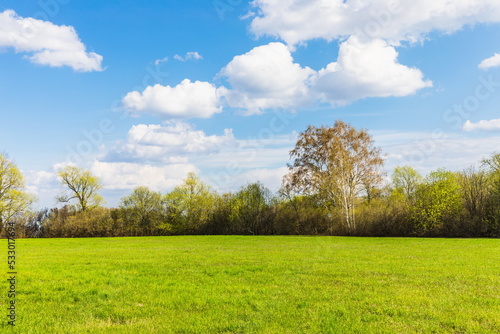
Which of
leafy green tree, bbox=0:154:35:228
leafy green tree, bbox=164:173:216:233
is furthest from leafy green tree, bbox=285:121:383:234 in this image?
leafy green tree, bbox=0:154:35:228

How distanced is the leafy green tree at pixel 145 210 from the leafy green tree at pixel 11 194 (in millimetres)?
16068

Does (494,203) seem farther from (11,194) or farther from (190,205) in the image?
(11,194)

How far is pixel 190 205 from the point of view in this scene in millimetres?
65625

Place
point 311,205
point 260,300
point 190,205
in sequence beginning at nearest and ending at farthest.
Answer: point 260,300, point 311,205, point 190,205

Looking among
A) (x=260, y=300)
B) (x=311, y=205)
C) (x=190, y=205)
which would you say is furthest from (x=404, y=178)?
(x=260, y=300)

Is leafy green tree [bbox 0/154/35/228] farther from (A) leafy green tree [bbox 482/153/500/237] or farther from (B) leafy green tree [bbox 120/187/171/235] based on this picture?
(A) leafy green tree [bbox 482/153/500/237]

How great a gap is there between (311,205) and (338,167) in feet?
29.1

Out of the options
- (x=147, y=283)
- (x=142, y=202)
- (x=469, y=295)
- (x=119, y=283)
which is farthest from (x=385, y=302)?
(x=142, y=202)

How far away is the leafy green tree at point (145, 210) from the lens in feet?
211

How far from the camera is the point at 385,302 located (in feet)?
27.8

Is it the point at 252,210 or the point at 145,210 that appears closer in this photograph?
the point at 252,210

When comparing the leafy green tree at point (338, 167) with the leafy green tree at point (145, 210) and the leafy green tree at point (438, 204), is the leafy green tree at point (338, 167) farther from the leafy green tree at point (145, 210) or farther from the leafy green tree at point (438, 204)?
the leafy green tree at point (145, 210)

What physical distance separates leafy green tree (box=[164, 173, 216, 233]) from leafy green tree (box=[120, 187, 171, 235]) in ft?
5.65

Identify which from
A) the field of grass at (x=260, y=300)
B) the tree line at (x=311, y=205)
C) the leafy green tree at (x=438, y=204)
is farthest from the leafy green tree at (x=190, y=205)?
the field of grass at (x=260, y=300)
